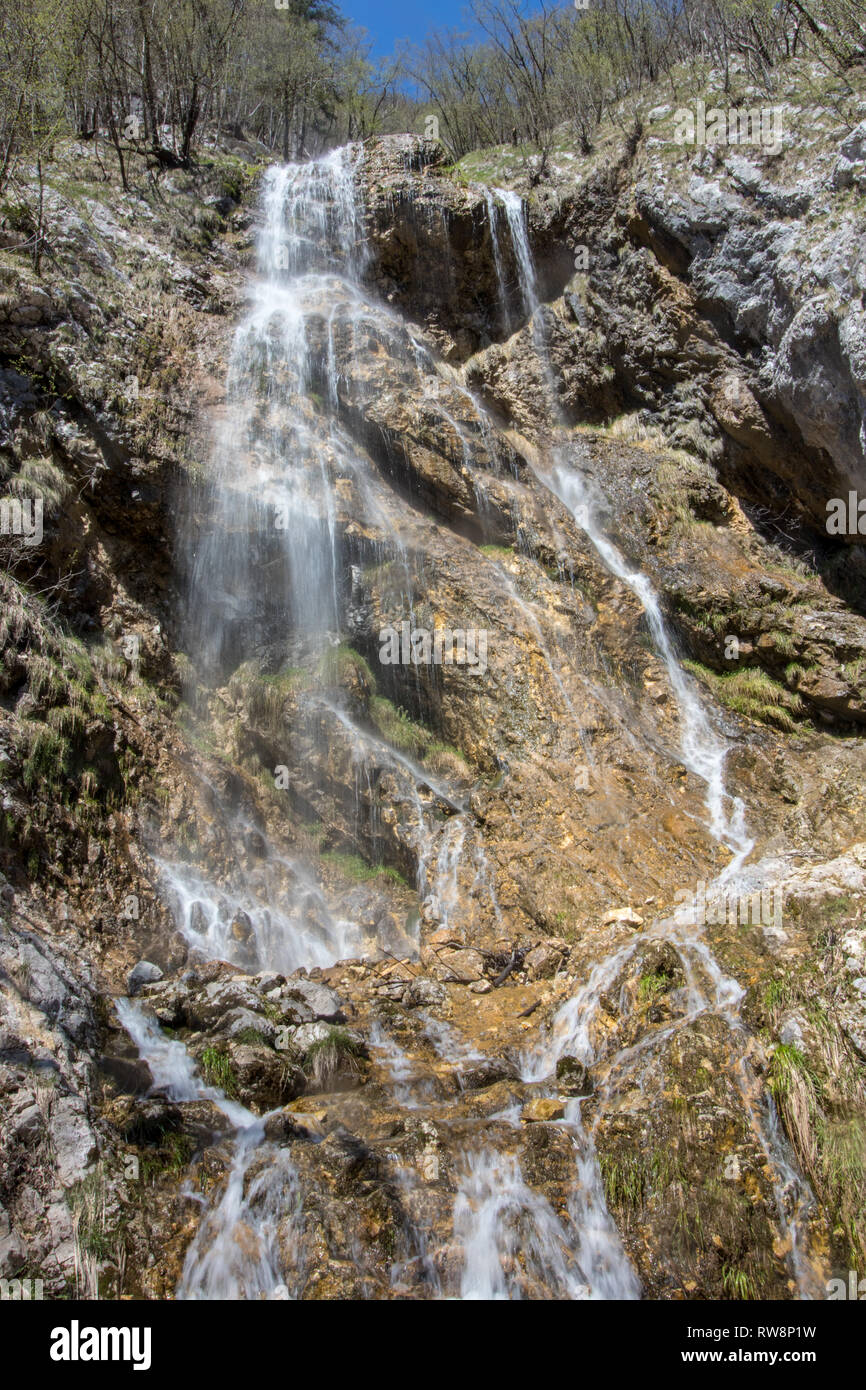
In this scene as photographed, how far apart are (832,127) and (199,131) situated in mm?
14179

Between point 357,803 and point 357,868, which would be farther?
point 357,803

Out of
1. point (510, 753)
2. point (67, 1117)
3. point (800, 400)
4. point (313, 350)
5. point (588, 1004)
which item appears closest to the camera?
point (67, 1117)

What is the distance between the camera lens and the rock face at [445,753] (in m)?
4.97

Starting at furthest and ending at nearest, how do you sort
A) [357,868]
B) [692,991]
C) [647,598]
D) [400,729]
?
[647,598] → [400,729] → [357,868] → [692,991]

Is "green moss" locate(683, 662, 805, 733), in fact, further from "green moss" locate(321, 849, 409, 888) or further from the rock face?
"green moss" locate(321, 849, 409, 888)

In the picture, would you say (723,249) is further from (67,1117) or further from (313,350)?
→ (67,1117)

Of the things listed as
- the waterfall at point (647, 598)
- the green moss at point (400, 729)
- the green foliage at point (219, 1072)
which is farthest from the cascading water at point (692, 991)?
the green moss at point (400, 729)

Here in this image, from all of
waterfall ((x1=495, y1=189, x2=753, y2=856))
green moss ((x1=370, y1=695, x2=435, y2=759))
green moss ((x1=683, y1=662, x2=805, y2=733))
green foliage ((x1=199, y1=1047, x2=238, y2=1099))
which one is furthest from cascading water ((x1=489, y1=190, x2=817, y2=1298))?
green moss ((x1=370, y1=695, x2=435, y2=759))

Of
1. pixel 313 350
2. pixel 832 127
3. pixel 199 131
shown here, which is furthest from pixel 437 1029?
pixel 199 131

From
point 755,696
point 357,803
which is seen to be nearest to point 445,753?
point 357,803

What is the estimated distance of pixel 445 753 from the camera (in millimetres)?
11180

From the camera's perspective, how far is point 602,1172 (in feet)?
17.2

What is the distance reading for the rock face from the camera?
497 centimetres

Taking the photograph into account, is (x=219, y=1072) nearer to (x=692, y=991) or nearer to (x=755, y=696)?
(x=692, y=991)
